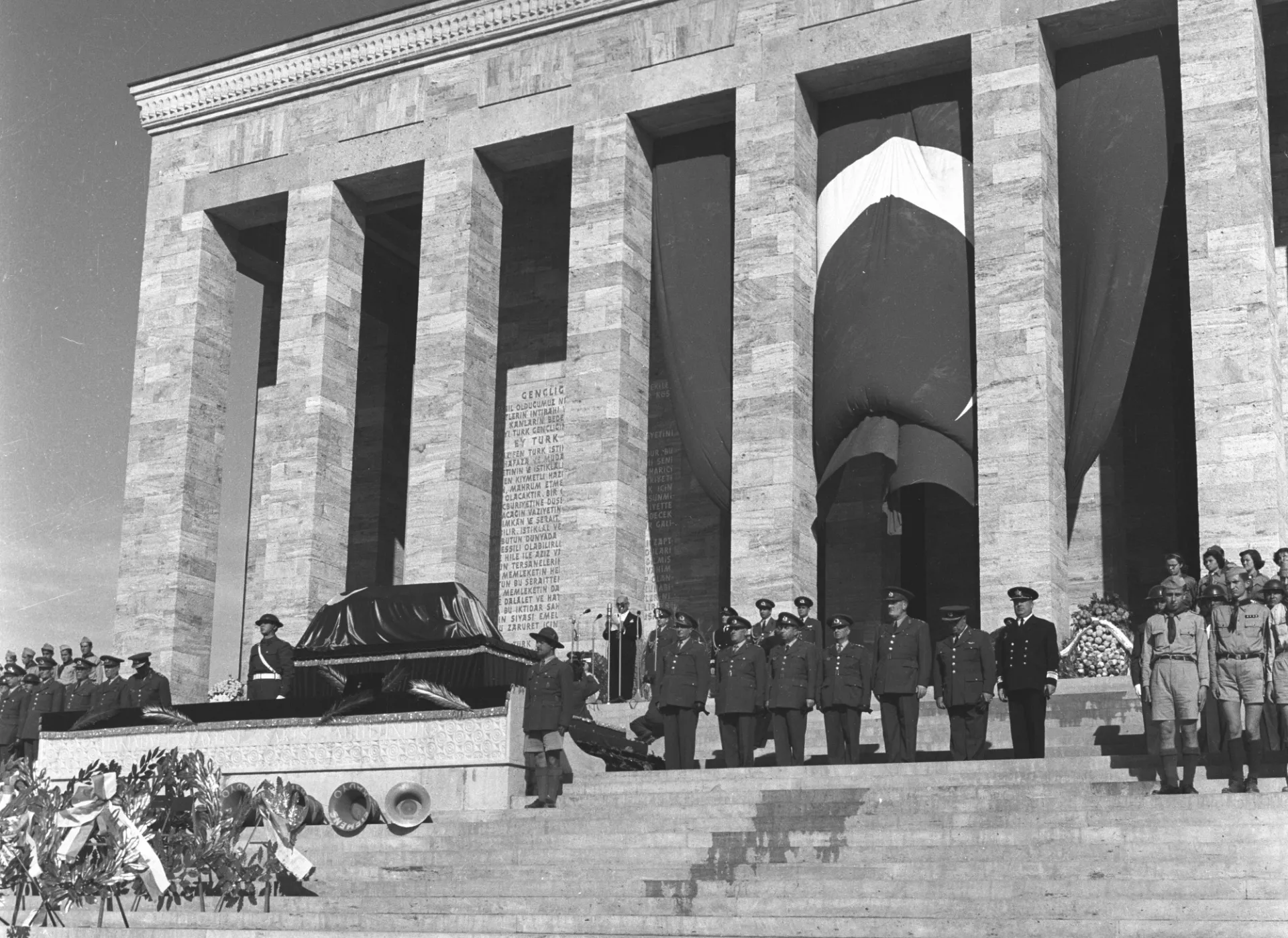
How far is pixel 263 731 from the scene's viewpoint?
1717 cm

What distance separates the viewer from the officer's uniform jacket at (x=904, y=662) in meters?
15.5

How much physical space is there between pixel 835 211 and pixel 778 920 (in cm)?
1365

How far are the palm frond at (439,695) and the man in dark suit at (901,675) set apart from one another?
12.5 feet

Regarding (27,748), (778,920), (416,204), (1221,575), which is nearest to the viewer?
(778,920)

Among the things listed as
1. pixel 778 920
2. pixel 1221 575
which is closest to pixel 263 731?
pixel 778 920

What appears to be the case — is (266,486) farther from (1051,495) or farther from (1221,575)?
(1221,575)

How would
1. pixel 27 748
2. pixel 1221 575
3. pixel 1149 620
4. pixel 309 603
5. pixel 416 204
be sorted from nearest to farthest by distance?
pixel 1149 620 → pixel 1221 575 → pixel 27 748 → pixel 309 603 → pixel 416 204

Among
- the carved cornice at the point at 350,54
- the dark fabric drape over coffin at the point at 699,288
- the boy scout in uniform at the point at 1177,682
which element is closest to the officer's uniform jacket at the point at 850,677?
the boy scout in uniform at the point at 1177,682

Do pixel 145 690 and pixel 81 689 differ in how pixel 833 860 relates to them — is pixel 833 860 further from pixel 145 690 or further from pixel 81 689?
pixel 81 689

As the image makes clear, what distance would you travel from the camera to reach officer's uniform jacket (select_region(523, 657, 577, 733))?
1537 cm

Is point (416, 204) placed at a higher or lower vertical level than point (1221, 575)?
higher

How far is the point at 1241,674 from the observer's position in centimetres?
1358

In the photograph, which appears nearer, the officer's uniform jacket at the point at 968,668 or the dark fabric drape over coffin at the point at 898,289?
the officer's uniform jacket at the point at 968,668

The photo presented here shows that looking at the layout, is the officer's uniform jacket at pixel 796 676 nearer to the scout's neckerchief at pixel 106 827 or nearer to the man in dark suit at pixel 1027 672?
the man in dark suit at pixel 1027 672
